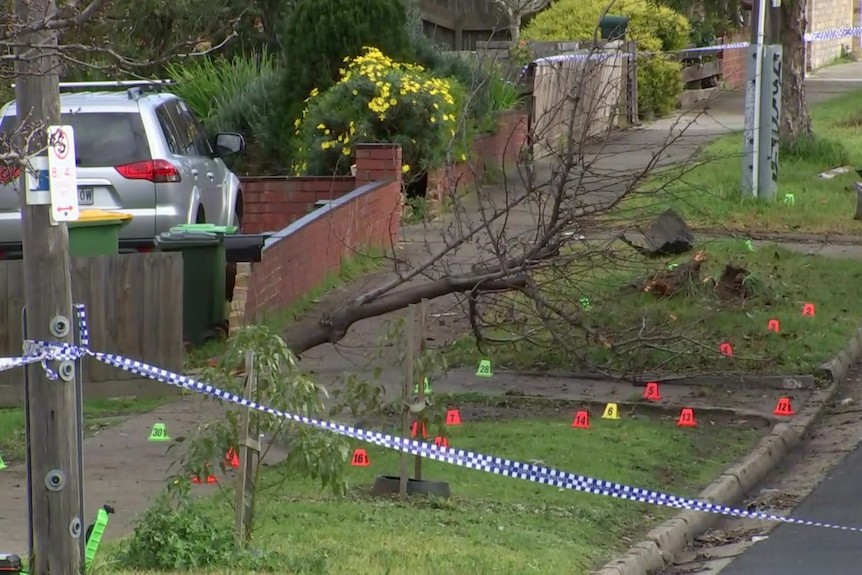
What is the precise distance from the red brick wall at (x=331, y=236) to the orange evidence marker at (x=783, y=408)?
3.11 metres

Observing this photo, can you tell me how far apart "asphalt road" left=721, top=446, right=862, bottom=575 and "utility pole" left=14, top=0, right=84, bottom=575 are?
138 inches

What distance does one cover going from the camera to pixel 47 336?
566 centimetres

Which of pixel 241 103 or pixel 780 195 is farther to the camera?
pixel 780 195

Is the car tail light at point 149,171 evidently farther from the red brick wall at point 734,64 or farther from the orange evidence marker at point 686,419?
the red brick wall at point 734,64

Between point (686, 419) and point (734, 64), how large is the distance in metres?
28.0

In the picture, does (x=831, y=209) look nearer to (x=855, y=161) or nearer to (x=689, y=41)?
(x=855, y=161)

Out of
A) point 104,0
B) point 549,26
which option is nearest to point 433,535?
point 104,0

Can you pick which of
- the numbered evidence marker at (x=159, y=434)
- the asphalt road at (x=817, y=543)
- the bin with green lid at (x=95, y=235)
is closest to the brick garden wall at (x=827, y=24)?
the bin with green lid at (x=95, y=235)

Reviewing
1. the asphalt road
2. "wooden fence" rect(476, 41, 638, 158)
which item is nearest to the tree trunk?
"wooden fence" rect(476, 41, 638, 158)

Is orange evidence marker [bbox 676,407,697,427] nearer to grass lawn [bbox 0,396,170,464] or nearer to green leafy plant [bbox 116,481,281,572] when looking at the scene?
grass lawn [bbox 0,396,170,464]

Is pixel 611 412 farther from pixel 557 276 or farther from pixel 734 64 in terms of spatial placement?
pixel 734 64

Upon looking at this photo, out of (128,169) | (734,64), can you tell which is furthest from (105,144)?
(734,64)

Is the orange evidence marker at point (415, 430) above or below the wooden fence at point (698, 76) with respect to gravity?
below

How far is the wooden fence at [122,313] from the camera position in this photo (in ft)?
36.9
